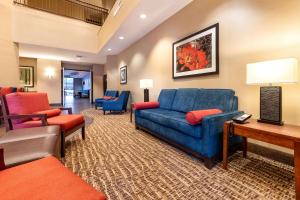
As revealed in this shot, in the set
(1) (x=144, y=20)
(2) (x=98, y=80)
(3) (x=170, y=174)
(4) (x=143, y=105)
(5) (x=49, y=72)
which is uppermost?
(1) (x=144, y=20)

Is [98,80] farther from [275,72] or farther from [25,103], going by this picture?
[275,72]

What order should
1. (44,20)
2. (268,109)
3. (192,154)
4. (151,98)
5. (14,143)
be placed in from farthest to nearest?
1. (44,20)
2. (151,98)
3. (192,154)
4. (268,109)
5. (14,143)

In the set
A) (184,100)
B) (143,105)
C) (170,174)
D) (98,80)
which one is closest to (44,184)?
(170,174)

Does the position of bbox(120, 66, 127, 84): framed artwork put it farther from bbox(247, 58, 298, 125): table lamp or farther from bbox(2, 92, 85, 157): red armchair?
bbox(247, 58, 298, 125): table lamp

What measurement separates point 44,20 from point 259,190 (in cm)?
739

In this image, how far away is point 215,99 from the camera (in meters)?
2.53

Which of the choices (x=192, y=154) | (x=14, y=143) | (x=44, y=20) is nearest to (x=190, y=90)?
(x=192, y=154)

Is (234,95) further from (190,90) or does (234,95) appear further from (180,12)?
(180,12)

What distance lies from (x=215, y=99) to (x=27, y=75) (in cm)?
977

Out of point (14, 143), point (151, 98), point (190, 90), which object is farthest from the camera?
point (151, 98)

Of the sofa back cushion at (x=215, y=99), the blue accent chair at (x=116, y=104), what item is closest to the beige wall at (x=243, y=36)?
the sofa back cushion at (x=215, y=99)

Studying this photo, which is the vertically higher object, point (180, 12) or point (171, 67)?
point (180, 12)

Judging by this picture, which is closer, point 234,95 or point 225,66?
point 234,95

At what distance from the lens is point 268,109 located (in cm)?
177
